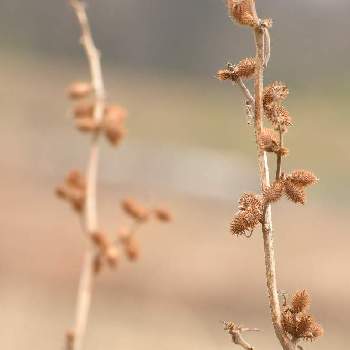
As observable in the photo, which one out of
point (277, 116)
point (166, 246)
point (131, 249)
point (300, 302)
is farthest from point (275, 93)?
point (166, 246)

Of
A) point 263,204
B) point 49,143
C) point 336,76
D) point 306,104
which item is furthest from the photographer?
point 336,76

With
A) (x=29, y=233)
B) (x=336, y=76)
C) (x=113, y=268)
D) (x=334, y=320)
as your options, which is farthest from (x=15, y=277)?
(x=336, y=76)

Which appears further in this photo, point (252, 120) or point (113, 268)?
point (113, 268)

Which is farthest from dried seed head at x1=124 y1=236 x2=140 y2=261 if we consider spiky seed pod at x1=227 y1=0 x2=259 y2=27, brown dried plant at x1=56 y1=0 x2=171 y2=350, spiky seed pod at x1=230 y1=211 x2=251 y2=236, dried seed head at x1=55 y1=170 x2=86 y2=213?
spiky seed pod at x1=227 y1=0 x2=259 y2=27

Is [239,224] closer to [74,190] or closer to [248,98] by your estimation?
[248,98]

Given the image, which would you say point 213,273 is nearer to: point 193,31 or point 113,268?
point 113,268

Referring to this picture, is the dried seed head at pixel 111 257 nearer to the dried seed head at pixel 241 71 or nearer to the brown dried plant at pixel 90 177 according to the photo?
the brown dried plant at pixel 90 177

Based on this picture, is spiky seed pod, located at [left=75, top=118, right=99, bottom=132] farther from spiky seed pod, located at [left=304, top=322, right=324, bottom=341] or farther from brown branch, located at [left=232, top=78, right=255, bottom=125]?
spiky seed pod, located at [left=304, top=322, right=324, bottom=341]

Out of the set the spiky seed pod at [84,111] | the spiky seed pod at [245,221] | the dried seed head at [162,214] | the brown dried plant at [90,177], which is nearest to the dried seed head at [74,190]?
the brown dried plant at [90,177]

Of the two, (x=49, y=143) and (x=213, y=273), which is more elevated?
(x=49, y=143)
